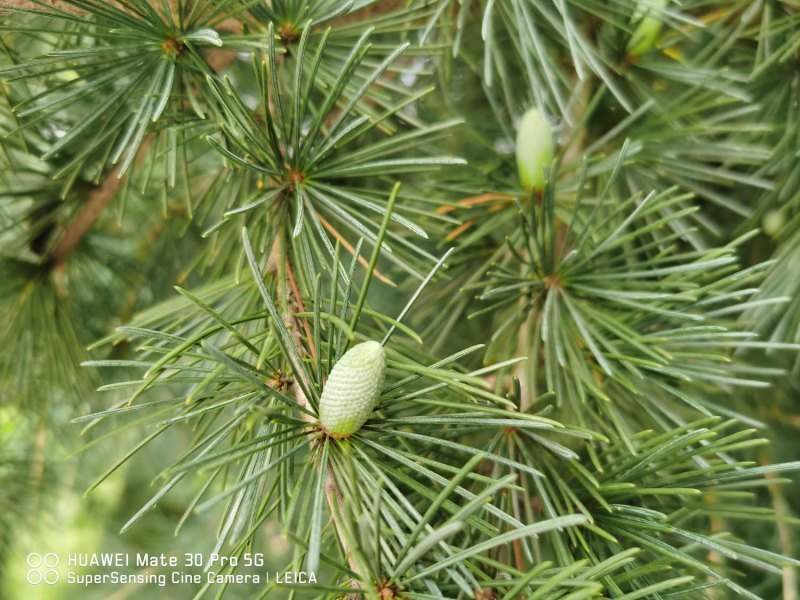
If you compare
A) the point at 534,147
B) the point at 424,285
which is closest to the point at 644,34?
the point at 534,147

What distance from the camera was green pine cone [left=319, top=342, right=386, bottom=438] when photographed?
0.26 m

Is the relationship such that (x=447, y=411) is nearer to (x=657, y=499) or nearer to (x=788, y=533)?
(x=657, y=499)

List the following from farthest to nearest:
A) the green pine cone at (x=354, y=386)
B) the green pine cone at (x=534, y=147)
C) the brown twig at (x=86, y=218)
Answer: the brown twig at (x=86, y=218) → the green pine cone at (x=534, y=147) → the green pine cone at (x=354, y=386)

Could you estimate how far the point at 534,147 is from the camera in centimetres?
42

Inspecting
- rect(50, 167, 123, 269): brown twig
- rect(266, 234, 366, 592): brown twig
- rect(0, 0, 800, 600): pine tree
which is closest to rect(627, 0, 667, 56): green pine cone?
rect(0, 0, 800, 600): pine tree

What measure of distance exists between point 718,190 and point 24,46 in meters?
0.62

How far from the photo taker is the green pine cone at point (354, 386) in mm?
256

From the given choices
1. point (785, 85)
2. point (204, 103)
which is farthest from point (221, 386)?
point (785, 85)

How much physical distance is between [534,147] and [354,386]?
9.1 inches

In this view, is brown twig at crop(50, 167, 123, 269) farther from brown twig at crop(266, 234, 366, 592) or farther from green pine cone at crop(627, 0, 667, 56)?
green pine cone at crop(627, 0, 667, 56)

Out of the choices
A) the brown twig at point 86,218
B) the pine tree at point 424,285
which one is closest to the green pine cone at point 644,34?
the pine tree at point 424,285

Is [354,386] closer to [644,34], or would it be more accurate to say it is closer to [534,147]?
[534,147]

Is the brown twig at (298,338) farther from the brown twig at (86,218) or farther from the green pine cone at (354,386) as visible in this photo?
the brown twig at (86,218)

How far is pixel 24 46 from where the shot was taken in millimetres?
557
